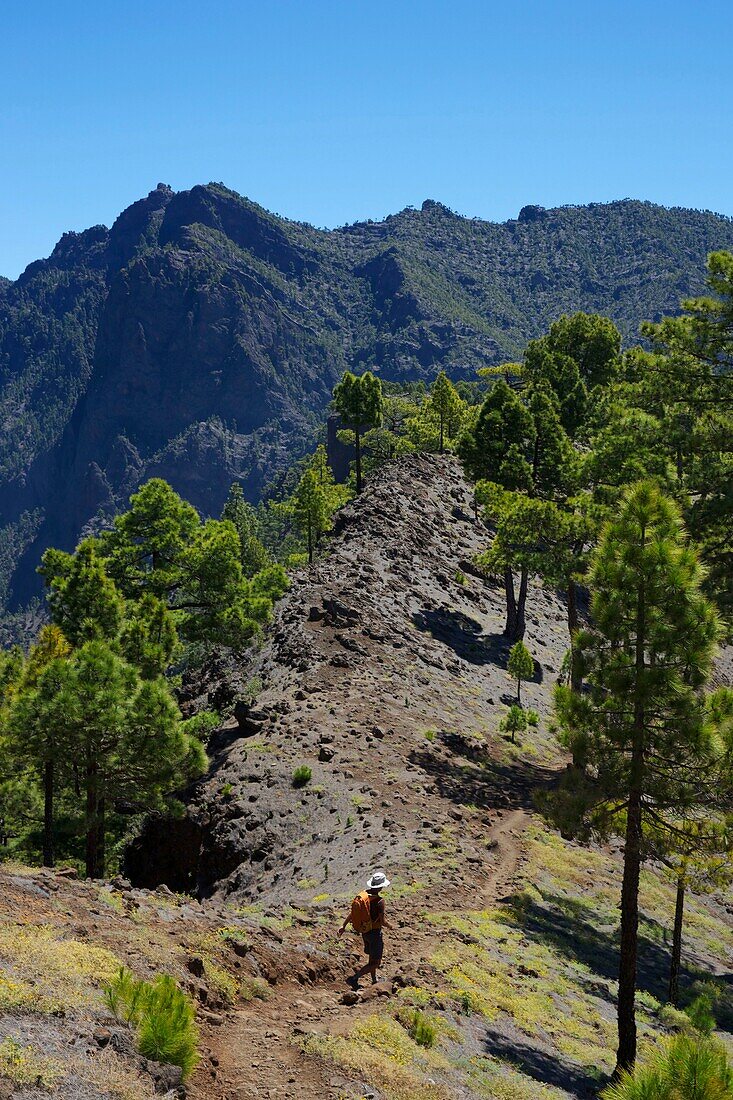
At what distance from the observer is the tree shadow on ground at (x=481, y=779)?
966 inches

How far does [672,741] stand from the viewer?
13.2 meters

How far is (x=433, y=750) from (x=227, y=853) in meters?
7.36

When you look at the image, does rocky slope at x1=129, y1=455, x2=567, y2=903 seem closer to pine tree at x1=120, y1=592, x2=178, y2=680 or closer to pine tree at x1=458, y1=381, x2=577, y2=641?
pine tree at x1=120, y1=592, x2=178, y2=680

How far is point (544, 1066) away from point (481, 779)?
13.5 m

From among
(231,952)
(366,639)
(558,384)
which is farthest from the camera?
(558,384)

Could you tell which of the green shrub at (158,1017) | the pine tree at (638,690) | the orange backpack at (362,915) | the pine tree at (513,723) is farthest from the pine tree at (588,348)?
the green shrub at (158,1017)

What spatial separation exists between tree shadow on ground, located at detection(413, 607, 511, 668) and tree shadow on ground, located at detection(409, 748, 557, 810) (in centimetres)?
936

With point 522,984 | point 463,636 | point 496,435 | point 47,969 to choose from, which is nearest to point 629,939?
point 522,984

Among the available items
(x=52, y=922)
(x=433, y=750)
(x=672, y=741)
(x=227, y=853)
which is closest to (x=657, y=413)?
(x=433, y=750)

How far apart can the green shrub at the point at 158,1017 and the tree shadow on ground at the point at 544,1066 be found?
5232 millimetres

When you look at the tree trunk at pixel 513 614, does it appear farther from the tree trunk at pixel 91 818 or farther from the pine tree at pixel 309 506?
the pine tree at pixel 309 506

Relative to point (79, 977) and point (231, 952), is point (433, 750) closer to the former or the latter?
point (231, 952)

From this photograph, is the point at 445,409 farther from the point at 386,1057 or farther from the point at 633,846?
the point at 386,1057

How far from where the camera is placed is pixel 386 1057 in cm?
1084
